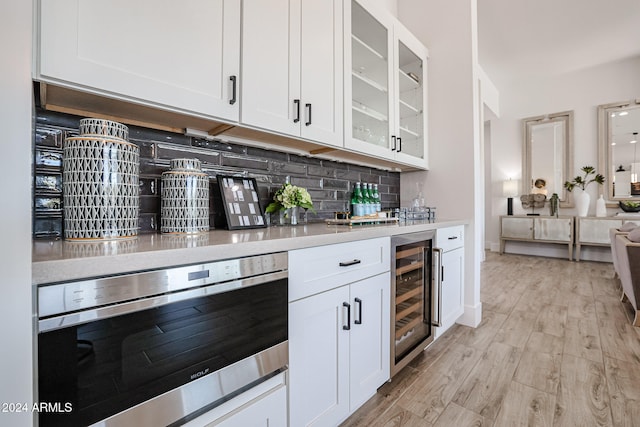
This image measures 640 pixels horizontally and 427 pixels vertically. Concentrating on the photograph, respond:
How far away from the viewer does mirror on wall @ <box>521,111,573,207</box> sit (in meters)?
5.38

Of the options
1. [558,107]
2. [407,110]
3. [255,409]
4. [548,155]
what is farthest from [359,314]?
[558,107]

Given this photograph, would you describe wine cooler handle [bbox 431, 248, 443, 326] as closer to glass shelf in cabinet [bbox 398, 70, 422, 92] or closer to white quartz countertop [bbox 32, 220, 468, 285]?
white quartz countertop [bbox 32, 220, 468, 285]

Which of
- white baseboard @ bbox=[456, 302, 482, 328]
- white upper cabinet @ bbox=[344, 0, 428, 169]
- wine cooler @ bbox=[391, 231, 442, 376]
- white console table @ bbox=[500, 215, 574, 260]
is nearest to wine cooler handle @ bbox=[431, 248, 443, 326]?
wine cooler @ bbox=[391, 231, 442, 376]

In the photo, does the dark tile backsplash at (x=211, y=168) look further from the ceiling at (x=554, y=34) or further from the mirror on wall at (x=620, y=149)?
the mirror on wall at (x=620, y=149)

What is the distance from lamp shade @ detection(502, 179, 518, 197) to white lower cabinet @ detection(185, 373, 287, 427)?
6.37 m

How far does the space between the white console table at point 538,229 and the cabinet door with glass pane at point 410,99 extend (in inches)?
166

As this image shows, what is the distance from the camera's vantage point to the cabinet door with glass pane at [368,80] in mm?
1781

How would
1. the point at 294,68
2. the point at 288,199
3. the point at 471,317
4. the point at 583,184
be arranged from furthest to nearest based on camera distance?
the point at 583,184, the point at 471,317, the point at 288,199, the point at 294,68

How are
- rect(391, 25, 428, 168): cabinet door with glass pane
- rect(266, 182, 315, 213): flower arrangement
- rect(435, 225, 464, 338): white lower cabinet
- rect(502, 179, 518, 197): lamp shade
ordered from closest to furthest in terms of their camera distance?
1. rect(266, 182, 315, 213): flower arrangement
2. rect(435, 225, 464, 338): white lower cabinet
3. rect(391, 25, 428, 168): cabinet door with glass pane
4. rect(502, 179, 518, 197): lamp shade

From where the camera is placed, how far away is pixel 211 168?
146 centimetres

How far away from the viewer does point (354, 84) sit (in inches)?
73.3

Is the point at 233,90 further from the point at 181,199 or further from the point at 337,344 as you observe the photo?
the point at 337,344

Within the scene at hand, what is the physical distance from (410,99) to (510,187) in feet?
14.9

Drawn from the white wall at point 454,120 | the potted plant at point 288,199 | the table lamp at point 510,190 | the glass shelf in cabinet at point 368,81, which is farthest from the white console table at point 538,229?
the potted plant at point 288,199
